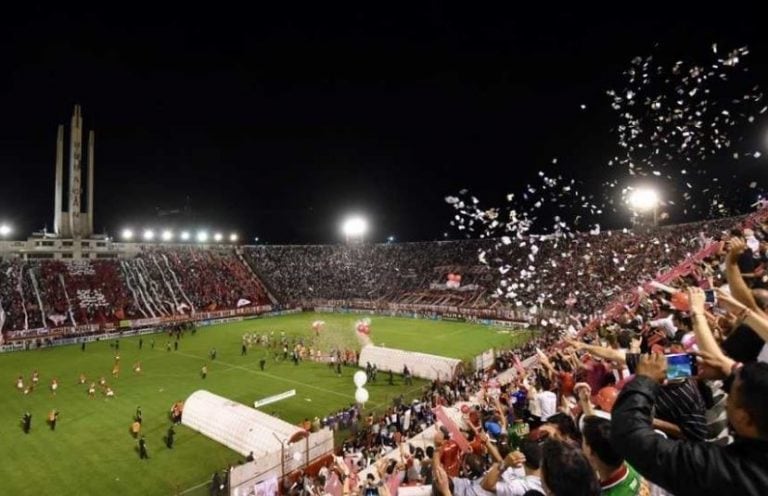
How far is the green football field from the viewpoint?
15.8m

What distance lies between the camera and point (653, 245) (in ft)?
145

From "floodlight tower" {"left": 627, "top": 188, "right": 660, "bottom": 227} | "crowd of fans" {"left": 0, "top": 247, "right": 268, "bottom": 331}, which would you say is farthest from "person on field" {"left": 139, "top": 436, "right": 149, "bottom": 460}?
"floodlight tower" {"left": 627, "top": 188, "right": 660, "bottom": 227}

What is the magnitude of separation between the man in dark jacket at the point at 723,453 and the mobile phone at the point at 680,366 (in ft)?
1.13

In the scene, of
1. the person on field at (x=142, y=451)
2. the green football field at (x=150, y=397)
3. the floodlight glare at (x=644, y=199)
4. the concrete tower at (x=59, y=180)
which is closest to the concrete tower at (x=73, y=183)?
the concrete tower at (x=59, y=180)

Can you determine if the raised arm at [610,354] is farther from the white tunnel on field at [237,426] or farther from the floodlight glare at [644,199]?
the floodlight glare at [644,199]

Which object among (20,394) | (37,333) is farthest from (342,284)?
(20,394)

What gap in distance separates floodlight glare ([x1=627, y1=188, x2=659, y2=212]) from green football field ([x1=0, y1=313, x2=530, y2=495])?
1603 cm

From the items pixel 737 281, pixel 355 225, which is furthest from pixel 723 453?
pixel 355 225

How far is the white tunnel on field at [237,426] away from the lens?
15.9 m

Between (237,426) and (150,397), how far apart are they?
9241 millimetres

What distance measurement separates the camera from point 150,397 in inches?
950

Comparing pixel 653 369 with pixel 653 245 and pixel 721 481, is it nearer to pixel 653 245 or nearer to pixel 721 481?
pixel 721 481

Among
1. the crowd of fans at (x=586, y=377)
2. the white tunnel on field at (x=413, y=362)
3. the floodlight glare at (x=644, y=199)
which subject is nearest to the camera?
the crowd of fans at (x=586, y=377)

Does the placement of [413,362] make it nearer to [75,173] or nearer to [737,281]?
[737,281]
